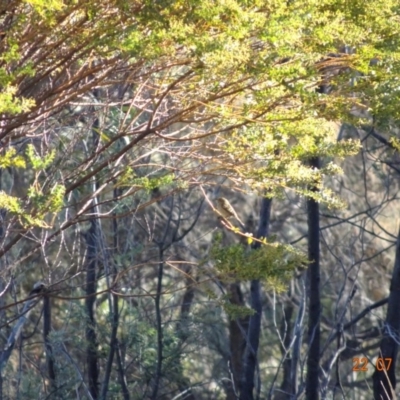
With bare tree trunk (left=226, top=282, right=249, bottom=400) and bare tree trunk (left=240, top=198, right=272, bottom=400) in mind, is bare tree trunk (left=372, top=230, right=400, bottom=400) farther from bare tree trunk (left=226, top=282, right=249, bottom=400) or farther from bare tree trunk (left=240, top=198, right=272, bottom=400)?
bare tree trunk (left=226, top=282, right=249, bottom=400)

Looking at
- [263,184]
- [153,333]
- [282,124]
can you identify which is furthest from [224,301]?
[153,333]

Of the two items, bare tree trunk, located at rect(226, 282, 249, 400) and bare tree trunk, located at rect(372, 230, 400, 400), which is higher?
bare tree trunk, located at rect(226, 282, 249, 400)

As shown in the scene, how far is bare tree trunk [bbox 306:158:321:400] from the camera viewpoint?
9562mm

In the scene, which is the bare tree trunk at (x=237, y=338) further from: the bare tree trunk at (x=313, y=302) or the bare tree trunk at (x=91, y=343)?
the bare tree trunk at (x=313, y=302)

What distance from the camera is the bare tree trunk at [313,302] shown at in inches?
376

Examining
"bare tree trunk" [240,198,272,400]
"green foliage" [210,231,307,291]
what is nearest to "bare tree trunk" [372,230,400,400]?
"bare tree trunk" [240,198,272,400]

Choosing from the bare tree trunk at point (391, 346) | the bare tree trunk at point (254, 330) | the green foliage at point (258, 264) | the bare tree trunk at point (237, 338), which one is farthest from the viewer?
the bare tree trunk at point (237, 338)

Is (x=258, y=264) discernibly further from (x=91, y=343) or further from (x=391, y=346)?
(x=91, y=343)

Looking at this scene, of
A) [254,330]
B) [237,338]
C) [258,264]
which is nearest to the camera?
[258,264]

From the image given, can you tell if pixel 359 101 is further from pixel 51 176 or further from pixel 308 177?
pixel 51 176

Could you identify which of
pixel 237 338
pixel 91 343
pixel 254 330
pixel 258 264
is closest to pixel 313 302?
pixel 254 330

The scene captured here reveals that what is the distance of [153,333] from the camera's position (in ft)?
37.5

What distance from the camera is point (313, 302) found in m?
9.96

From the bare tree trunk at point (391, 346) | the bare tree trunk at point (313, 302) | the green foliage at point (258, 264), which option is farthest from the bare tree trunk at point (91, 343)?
the green foliage at point (258, 264)
